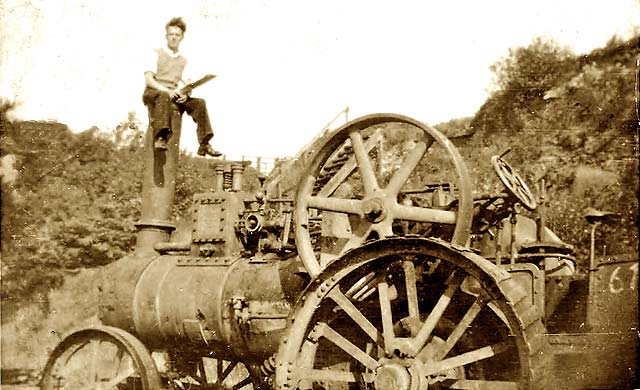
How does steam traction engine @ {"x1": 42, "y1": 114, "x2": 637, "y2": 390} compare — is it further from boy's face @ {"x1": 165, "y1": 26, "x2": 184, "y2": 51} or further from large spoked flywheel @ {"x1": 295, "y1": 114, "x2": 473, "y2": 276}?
boy's face @ {"x1": 165, "y1": 26, "x2": 184, "y2": 51}

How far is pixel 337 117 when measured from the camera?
1526 cm

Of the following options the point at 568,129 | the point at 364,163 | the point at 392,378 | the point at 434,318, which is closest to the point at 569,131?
Result: the point at 568,129

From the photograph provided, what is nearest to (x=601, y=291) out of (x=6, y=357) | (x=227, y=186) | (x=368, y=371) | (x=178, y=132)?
(x=368, y=371)

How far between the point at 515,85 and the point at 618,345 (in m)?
20.4

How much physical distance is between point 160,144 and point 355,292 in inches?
149

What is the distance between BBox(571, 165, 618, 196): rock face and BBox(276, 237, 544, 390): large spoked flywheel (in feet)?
39.5

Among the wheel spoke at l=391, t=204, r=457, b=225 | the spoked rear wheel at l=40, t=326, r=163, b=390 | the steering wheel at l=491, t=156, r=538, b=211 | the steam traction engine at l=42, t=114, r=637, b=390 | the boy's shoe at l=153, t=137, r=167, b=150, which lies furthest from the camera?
the boy's shoe at l=153, t=137, r=167, b=150

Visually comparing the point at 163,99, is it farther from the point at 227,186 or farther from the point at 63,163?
the point at 63,163

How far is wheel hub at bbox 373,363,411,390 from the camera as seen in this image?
5.25 m

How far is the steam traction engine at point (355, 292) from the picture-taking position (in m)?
5.24

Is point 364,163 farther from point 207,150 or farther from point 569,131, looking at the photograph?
point 569,131

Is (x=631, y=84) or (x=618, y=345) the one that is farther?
(x=631, y=84)

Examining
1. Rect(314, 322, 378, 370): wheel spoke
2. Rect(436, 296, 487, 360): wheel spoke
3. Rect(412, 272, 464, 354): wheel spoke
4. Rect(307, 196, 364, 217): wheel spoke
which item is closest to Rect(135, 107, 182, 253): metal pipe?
Rect(307, 196, 364, 217): wheel spoke

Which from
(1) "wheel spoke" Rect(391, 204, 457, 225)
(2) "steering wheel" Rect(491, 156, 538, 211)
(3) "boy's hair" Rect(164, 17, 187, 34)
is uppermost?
(3) "boy's hair" Rect(164, 17, 187, 34)
